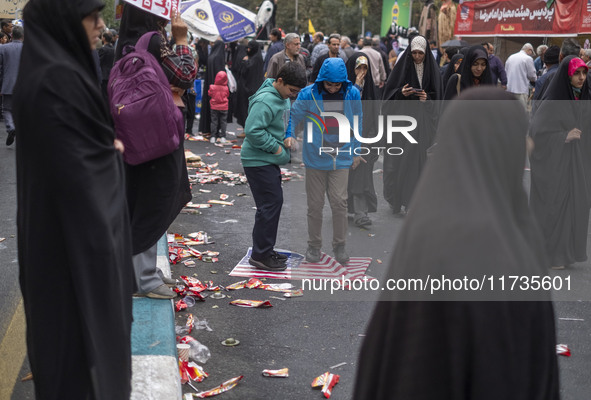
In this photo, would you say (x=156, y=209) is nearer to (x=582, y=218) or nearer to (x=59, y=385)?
(x=59, y=385)

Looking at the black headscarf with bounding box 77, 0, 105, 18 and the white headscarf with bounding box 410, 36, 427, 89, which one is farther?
the white headscarf with bounding box 410, 36, 427, 89

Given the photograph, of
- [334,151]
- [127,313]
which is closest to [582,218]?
[334,151]

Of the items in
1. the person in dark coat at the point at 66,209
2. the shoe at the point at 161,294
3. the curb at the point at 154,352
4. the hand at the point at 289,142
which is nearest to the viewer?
the person in dark coat at the point at 66,209

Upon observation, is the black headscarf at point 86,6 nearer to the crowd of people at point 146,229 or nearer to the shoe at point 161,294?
the crowd of people at point 146,229

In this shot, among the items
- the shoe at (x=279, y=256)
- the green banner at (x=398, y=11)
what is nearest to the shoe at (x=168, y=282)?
the shoe at (x=279, y=256)

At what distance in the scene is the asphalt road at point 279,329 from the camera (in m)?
4.55

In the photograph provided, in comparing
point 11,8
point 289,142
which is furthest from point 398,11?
point 289,142

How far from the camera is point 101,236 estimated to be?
311 cm

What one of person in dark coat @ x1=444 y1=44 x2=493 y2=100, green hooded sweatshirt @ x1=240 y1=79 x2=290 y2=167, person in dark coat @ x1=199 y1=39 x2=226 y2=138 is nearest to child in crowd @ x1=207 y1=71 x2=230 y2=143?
person in dark coat @ x1=199 y1=39 x2=226 y2=138

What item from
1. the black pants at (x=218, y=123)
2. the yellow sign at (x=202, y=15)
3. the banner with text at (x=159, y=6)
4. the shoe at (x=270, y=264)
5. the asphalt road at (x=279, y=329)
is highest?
the yellow sign at (x=202, y=15)

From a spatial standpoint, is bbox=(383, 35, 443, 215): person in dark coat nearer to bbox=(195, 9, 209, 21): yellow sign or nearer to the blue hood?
the blue hood

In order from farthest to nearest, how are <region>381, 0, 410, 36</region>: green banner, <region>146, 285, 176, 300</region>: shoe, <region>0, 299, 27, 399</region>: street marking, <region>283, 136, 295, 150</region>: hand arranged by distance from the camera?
<region>381, 0, 410, 36</region>: green banner
<region>283, 136, 295, 150</region>: hand
<region>146, 285, 176, 300</region>: shoe
<region>0, 299, 27, 399</region>: street marking

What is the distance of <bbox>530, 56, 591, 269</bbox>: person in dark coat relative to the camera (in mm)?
7078

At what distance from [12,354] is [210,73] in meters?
11.6
